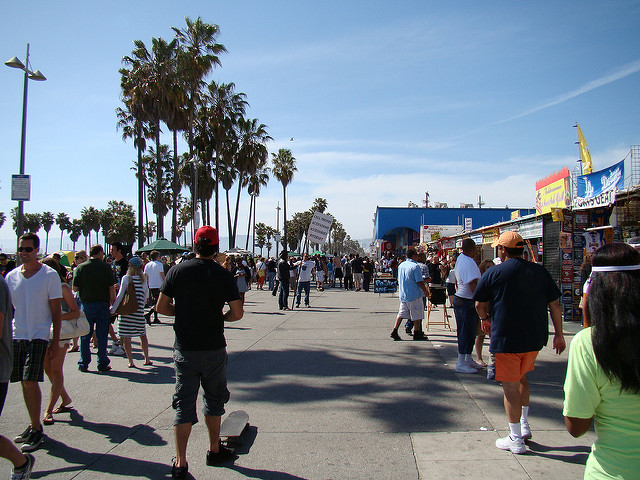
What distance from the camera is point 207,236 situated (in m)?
3.91

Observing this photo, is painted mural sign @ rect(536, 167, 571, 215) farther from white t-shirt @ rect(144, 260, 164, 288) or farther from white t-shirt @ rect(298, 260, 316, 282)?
white t-shirt @ rect(144, 260, 164, 288)

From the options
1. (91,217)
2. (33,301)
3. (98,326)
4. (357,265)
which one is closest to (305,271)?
(357,265)

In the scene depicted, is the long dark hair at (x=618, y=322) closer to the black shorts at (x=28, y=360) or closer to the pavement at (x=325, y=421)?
the pavement at (x=325, y=421)

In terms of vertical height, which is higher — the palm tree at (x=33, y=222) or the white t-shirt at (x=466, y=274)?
the palm tree at (x=33, y=222)

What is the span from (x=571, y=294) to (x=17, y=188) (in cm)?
1532

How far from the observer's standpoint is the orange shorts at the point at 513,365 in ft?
13.6

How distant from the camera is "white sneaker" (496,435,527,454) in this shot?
13.2 ft

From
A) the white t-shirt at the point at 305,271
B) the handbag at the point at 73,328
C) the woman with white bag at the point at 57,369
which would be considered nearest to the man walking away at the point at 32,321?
the woman with white bag at the point at 57,369

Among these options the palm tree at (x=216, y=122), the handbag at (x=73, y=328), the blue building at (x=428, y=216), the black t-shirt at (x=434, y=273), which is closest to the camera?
the handbag at (x=73, y=328)

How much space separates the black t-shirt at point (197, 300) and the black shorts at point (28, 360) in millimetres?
1530

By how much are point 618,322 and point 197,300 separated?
2871mm

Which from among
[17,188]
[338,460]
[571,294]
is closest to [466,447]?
[338,460]

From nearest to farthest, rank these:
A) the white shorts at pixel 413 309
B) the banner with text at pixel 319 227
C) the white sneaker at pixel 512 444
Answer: the white sneaker at pixel 512 444, the white shorts at pixel 413 309, the banner with text at pixel 319 227

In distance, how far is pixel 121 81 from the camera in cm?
2647
